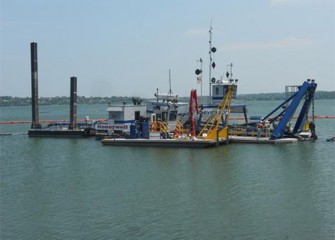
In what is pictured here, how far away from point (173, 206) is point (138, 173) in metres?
7.99

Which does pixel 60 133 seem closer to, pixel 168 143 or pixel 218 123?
pixel 168 143

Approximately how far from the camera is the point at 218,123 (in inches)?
1587

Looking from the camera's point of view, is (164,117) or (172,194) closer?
(172,194)

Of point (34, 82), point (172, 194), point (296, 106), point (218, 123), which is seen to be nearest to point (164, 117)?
point (218, 123)

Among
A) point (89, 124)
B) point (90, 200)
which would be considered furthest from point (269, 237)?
point (89, 124)

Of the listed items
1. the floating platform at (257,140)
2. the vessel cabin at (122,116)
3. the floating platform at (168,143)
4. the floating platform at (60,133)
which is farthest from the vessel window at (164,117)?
the floating platform at (60,133)

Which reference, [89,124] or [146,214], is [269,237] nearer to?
[146,214]

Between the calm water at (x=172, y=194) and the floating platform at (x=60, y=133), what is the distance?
12472mm

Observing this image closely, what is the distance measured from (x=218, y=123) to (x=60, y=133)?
17570 millimetres

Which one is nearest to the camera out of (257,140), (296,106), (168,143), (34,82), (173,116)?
(168,143)

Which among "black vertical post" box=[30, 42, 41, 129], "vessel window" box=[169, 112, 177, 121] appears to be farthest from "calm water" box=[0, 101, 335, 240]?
"black vertical post" box=[30, 42, 41, 129]

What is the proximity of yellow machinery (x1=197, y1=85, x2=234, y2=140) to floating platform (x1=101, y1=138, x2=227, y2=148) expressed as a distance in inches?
25.0

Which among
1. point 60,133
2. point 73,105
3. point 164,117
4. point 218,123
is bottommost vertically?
point 60,133

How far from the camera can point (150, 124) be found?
134 ft
